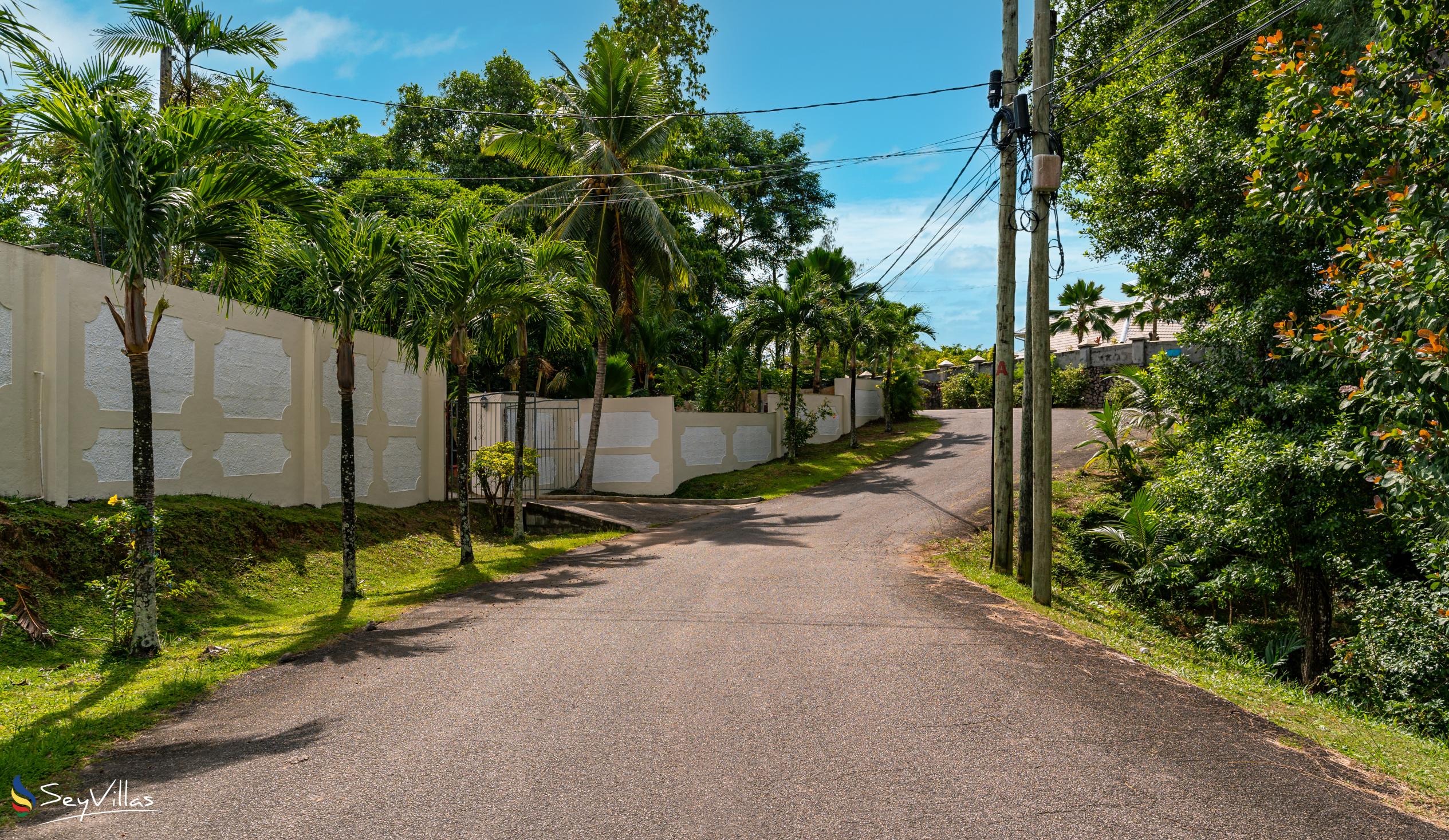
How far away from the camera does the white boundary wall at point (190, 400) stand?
10.2 meters

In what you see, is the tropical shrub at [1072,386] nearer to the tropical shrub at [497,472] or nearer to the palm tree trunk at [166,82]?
the tropical shrub at [497,472]

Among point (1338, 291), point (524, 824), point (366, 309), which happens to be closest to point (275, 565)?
point (366, 309)

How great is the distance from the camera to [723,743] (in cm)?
556

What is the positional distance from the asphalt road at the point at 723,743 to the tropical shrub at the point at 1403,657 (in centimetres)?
358

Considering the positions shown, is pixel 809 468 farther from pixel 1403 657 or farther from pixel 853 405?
pixel 1403 657

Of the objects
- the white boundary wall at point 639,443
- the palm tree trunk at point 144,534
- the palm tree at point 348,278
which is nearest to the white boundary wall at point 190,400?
the palm tree at point 348,278

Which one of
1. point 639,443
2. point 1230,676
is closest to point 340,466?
point 639,443

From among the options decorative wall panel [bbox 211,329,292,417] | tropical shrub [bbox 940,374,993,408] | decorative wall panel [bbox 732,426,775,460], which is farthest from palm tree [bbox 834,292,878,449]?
decorative wall panel [bbox 211,329,292,417]

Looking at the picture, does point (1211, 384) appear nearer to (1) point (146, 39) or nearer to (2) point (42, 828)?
(2) point (42, 828)

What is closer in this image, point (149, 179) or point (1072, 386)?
point (149, 179)

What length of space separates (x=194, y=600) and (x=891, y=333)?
26.5 meters

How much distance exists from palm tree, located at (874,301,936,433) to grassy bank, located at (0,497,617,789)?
1971cm

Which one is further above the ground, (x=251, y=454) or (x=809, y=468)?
(x=251, y=454)

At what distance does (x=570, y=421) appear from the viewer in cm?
2511
